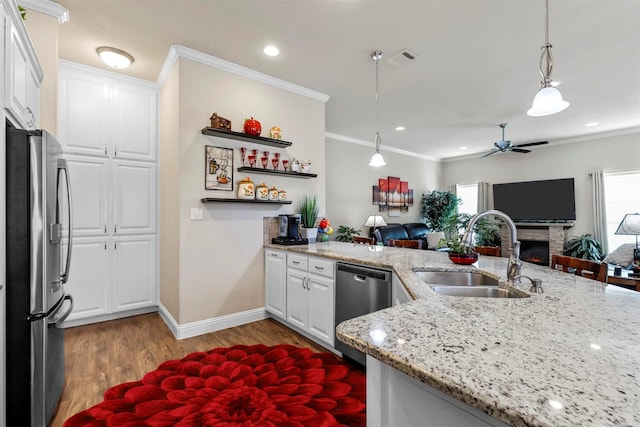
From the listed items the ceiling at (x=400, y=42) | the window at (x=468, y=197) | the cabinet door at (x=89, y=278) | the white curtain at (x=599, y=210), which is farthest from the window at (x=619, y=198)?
the cabinet door at (x=89, y=278)

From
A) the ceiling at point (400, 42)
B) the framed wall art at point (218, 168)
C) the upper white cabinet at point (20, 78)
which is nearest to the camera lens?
the upper white cabinet at point (20, 78)

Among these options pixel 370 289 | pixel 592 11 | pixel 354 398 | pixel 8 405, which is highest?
pixel 592 11

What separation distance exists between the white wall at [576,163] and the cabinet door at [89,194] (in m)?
7.63

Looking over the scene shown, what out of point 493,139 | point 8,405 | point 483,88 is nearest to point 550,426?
point 8,405

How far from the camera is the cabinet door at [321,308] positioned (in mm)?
2531

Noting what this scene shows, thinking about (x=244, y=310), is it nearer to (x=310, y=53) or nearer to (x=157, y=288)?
(x=157, y=288)

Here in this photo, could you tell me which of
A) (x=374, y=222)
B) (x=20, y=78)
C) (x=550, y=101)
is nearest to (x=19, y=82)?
(x=20, y=78)

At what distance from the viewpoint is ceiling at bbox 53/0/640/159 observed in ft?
7.68

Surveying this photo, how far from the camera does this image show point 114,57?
2.93 meters

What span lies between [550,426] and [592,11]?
317 cm

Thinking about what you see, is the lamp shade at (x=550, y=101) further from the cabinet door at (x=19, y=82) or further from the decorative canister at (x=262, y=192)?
the cabinet door at (x=19, y=82)

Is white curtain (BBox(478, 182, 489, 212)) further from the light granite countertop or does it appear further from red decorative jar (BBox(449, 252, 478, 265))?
the light granite countertop

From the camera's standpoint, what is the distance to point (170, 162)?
10.4 feet

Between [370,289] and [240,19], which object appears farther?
[240,19]
